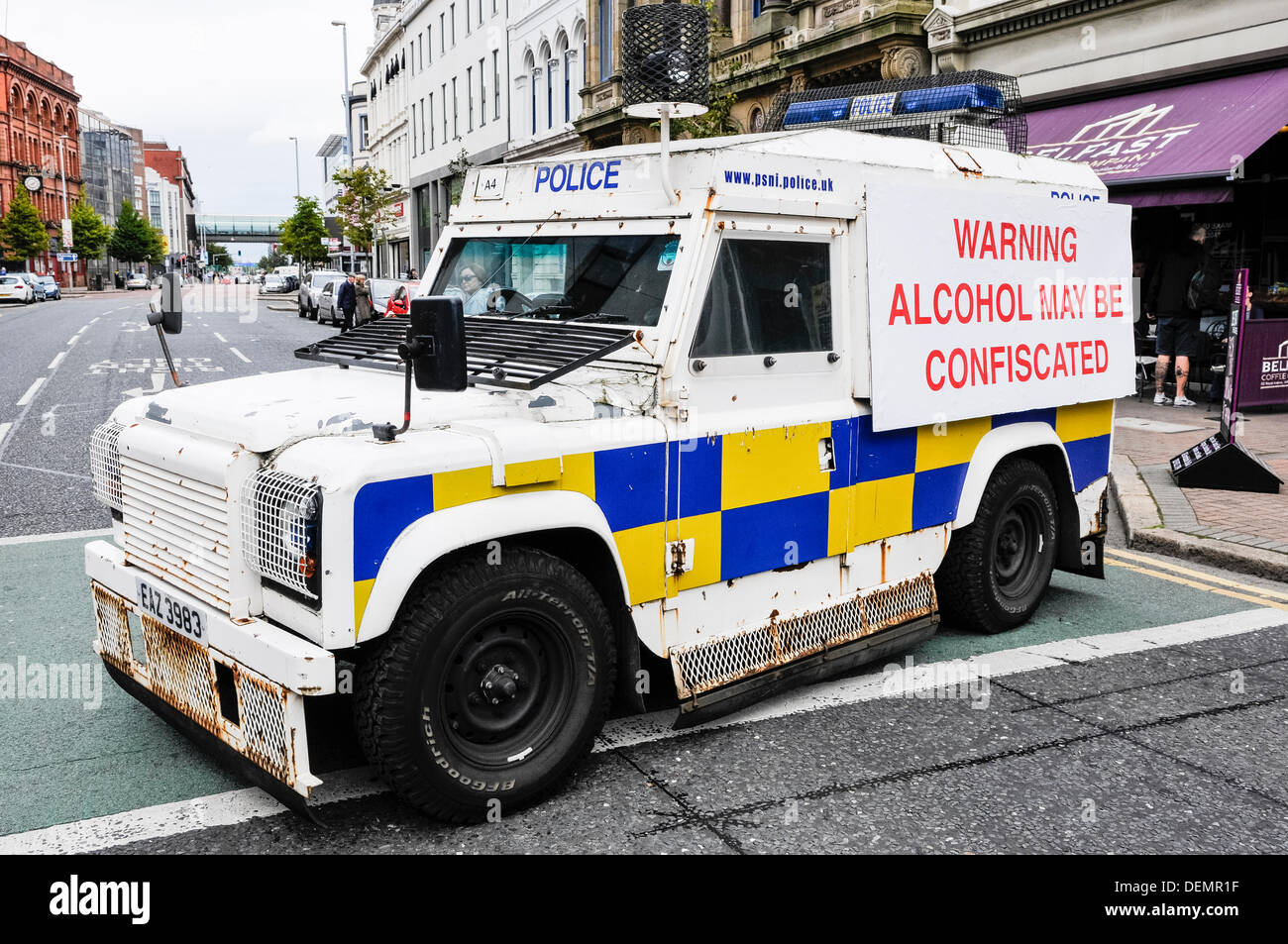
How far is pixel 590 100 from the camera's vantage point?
33.8 meters

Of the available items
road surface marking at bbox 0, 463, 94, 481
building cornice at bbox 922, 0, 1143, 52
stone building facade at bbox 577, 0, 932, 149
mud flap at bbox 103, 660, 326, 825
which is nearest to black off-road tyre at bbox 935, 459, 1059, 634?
mud flap at bbox 103, 660, 326, 825

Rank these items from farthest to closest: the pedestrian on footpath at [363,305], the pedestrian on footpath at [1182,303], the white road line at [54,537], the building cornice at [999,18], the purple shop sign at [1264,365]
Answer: the pedestrian on footpath at [363,305] < the building cornice at [999,18] < the pedestrian on footpath at [1182,303] < the purple shop sign at [1264,365] < the white road line at [54,537]

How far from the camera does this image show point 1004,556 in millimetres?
6031

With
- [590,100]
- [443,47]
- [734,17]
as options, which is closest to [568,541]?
[734,17]

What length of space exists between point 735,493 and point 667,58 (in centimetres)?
188

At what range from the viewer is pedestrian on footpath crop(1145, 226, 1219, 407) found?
1317 cm

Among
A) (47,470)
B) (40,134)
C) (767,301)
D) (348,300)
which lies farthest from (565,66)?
(40,134)

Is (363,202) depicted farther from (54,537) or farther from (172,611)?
(172,611)

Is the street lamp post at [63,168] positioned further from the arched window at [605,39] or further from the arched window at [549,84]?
the arched window at [605,39]

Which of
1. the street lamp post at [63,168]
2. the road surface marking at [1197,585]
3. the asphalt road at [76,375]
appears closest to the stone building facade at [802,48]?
the asphalt road at [76,375]

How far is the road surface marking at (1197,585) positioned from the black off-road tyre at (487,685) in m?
4.43

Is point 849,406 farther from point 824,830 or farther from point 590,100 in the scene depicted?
point 590,100

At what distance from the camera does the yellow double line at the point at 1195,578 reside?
6652mm
